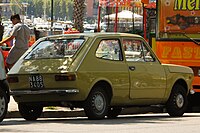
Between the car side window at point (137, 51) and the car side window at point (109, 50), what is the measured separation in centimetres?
21

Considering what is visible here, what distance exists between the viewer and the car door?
50.6 feet

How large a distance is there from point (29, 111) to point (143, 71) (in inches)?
91.7

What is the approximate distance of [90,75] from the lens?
14.4m

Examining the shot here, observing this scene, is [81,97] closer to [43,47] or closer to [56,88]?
[56,88]

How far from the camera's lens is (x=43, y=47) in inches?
599

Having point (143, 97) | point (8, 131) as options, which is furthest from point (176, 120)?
point (8, 131)

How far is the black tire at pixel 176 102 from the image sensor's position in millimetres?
16375

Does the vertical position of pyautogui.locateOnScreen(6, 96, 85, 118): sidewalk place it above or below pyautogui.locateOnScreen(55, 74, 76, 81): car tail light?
below

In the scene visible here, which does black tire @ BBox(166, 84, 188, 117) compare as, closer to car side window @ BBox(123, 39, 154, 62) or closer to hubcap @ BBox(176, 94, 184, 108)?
hubcap @ BBox(176, 94, 184, 108)

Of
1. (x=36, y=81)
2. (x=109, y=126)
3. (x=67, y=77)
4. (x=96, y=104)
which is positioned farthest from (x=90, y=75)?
(x=109, y=126)

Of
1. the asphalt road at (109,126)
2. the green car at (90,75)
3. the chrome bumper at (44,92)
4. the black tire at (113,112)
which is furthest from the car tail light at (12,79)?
the black tire at (113,112)

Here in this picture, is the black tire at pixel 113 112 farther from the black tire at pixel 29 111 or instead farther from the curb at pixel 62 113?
the black tire at pixel 29 111

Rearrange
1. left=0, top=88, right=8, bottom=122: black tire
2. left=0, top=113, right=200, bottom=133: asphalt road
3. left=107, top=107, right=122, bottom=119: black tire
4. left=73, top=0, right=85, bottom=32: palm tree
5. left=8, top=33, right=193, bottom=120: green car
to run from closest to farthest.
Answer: left=0, top=113, right=200, bottom=133: asphalt road < left=0, top=88, right=8, bottom=122: black tire < left=8, top=33, right=193, bottom=120: green car < left=107, top=107, right=122, bottom=119: black tire < left=73, top=0, right=85, bottom=32: palm tree

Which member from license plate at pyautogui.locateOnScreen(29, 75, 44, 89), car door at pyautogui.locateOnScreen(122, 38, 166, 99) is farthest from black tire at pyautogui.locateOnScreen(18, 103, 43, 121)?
car door at pyautogui.locateOnScreen(122, 38, 166, 99)
